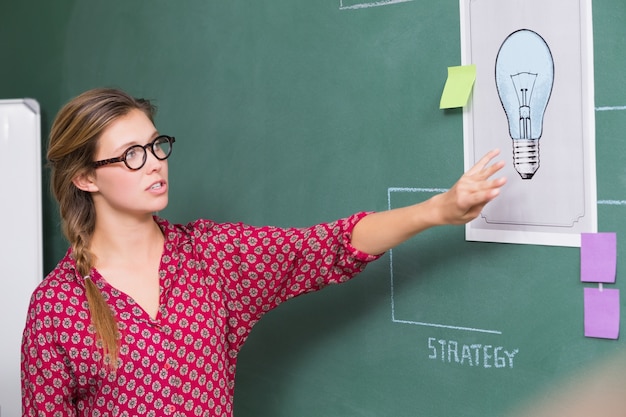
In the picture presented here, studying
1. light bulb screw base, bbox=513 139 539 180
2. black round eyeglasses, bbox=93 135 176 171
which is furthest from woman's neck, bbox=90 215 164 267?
light bulb screw base, bbox=513 139 539 180

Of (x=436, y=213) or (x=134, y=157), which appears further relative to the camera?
(x=134, y=157)

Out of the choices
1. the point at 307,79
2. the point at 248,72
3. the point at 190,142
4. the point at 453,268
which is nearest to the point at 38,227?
the point at 190,142

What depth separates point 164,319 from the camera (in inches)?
56.0

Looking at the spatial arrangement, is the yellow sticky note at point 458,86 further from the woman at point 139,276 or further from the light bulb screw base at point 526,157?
the woman at point 139,276

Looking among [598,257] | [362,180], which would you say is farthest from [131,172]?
[598,257]

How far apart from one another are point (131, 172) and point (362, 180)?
0.51 meters

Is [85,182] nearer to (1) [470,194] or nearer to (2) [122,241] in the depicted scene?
(2) [122,241]

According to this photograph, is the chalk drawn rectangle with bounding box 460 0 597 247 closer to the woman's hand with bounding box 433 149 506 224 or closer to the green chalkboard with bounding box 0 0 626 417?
the green chalkboard with bounding box 0 0 626 417

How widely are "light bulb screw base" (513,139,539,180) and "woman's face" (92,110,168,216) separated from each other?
65cm

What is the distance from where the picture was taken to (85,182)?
4.82 feet

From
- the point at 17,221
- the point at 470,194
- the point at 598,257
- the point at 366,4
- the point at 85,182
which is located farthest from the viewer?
the point at 17,221

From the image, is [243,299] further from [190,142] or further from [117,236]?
[190,142]

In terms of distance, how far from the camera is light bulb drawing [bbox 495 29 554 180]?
4.51 feet

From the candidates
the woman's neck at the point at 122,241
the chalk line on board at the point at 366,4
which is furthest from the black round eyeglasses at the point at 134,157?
the chalk line on board at the point at 366,4
